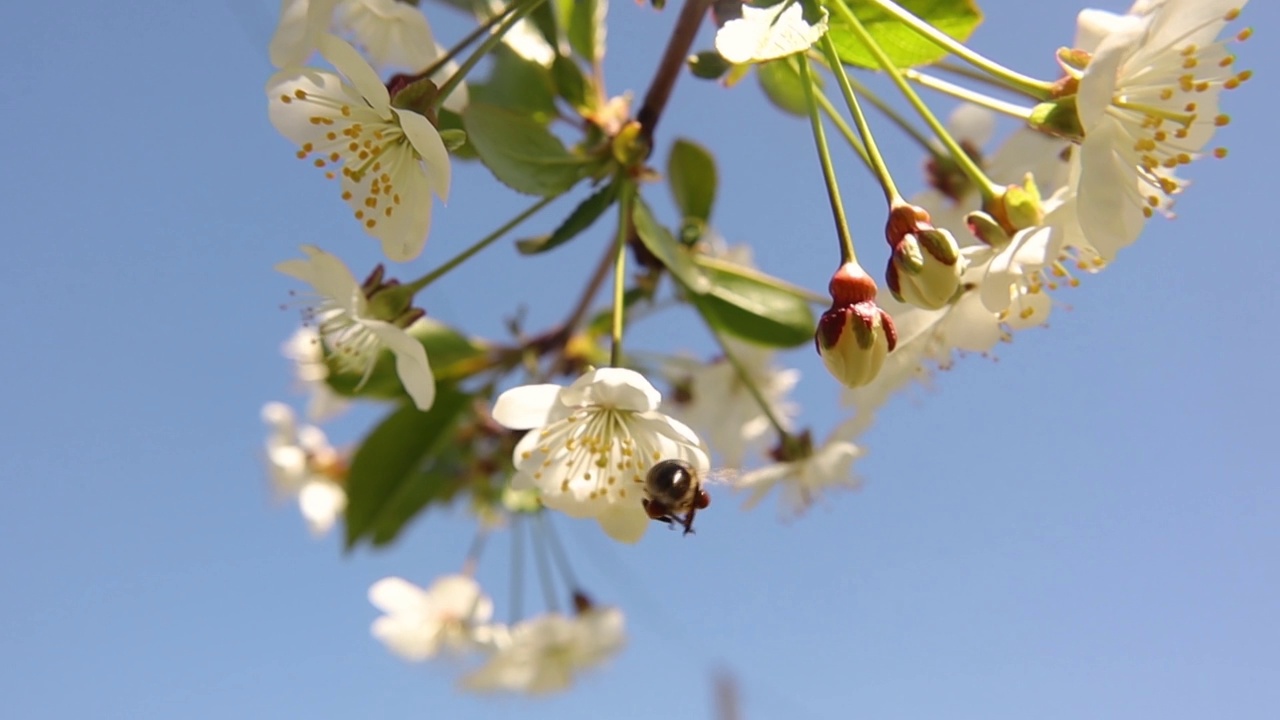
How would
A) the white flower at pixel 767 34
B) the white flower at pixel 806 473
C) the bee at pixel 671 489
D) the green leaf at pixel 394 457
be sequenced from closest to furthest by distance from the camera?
the white flower at pixel 767 34
the bee at pixel 671 489
the white flower at pixel 806 473
the green leaf at pixel 394 457

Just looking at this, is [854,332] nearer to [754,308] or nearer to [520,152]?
[520,152]

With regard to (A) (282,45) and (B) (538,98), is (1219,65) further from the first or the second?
(A) (282,45)

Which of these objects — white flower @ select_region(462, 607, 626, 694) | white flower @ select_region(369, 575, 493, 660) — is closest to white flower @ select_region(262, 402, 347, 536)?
white flower @ select_region(369, 575, 493, 660)

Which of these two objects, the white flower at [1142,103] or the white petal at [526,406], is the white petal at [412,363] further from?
the white flower at [1142,103]

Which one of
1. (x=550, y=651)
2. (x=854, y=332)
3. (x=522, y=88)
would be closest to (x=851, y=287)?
(x=854, y=332)

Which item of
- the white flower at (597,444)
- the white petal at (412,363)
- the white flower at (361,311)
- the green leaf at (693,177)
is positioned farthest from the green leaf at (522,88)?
the white flower at (597,444)

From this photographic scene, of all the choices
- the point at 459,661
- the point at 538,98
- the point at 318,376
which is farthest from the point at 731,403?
the point at 459,661
